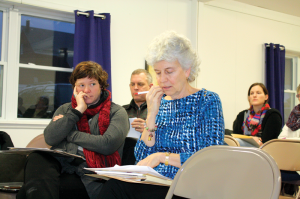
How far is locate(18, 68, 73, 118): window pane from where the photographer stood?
365 centimetres

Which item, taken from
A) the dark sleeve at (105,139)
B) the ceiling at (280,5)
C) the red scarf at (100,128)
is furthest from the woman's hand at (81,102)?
the ceiling at (280,5)

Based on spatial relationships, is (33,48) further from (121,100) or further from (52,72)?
(121,100)

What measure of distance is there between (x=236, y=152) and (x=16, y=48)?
3.44m

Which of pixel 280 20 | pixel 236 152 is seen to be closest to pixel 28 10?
pixel 236 152

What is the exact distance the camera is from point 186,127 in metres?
1.40

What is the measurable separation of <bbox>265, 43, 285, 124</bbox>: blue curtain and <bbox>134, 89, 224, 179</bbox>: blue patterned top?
165 inches

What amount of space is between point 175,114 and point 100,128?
687 millimetres

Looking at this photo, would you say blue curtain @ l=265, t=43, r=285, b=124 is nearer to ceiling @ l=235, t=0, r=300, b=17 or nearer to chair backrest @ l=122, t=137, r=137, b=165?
ceiling @ l=235, t=0, r=300, b=17

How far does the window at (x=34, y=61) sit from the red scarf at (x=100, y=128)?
190 centimetres

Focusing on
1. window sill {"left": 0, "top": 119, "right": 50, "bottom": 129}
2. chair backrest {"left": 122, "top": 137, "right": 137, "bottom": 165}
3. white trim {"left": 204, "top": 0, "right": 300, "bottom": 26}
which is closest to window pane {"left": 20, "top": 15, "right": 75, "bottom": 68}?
window sill {"left": 0, "top": 119, "right": 50, "bottom": 129}

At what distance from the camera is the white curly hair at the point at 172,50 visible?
57.0 inches

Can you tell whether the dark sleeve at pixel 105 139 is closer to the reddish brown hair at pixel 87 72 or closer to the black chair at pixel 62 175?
the black chair at pixel 62 175

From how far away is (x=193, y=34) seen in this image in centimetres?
462

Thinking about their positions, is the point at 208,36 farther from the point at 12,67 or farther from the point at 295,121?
the point at 12,67
